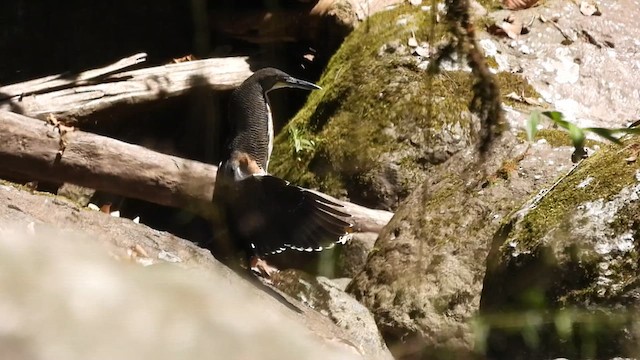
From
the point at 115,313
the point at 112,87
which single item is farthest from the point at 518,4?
the point at 115,313

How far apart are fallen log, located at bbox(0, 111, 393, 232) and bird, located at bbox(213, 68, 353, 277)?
8.7 inches

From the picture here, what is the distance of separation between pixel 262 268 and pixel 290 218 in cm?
76

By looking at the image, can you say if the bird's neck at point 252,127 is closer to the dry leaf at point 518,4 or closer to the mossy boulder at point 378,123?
the mossy boulder at point 378,123

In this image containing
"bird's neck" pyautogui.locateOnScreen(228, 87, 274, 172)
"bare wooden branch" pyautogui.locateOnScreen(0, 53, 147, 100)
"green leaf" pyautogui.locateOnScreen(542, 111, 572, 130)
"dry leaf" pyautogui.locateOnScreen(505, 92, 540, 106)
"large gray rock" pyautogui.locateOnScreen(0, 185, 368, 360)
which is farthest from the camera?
"bare wooden branch" pyautogui.locateOnScreen(0, 53, 147, 100)

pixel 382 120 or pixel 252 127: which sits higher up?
pixel 382 120

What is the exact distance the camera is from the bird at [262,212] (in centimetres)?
537

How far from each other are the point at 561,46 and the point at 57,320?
5.86m

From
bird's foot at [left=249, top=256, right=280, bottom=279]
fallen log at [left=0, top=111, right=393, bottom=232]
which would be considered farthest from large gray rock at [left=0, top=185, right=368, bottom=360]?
fallen log at [left=0, top=111, right=393, bottom=232]

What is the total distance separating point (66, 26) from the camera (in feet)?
27.0

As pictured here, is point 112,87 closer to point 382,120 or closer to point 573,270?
point 382,120

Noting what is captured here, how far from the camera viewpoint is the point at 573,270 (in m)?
4.09

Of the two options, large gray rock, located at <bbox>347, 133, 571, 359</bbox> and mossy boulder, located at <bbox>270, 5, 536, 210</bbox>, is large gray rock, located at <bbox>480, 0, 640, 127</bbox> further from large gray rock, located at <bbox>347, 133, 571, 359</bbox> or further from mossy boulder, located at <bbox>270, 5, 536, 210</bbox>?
large gray rock, located at <bbox>347, 133, 571, 359</bbox>

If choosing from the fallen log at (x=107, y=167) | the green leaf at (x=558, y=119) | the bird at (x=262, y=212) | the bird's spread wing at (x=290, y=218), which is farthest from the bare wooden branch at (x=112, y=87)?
the green leaf at (x=558, y=119)

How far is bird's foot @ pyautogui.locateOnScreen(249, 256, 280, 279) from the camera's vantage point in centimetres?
590
